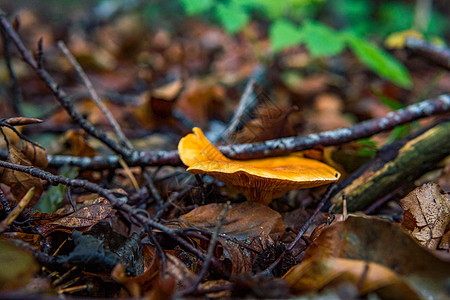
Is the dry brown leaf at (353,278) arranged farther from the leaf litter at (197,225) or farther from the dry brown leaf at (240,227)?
the dry brown leaf at (240,227)

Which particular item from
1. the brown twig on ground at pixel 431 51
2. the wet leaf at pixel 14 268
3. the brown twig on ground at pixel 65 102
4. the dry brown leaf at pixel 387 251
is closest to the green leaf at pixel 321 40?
the brown twig on ground at pixel 431 51

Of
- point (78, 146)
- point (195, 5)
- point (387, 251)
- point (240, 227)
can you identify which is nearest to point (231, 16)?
point (195, 5)

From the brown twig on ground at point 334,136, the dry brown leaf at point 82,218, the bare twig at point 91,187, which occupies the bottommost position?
the brown twig on ground at point 334,136

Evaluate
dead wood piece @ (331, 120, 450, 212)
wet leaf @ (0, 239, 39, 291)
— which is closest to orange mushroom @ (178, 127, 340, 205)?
dead wood piece @ (331, 120, 450, 212)

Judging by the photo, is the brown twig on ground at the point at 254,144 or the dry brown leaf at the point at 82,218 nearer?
the dry brown leaf at the point at 82,218

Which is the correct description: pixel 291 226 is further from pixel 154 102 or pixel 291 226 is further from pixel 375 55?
pixel 375 55

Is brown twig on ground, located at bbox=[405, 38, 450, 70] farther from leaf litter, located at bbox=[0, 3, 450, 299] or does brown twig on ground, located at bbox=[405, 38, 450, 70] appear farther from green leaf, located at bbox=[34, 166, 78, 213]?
green leaf, located at bbox=[34, 166, 78, 213]
